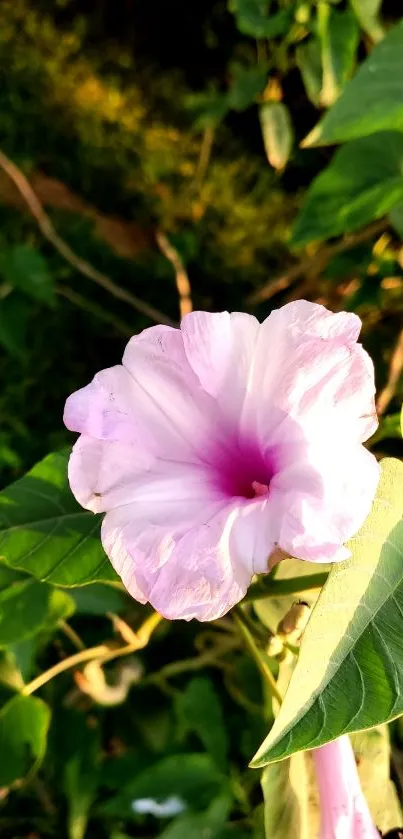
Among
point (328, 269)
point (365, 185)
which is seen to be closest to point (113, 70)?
point (328, 269)

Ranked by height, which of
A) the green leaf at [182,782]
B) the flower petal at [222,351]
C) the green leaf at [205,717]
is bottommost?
the green leaf at [205,717]

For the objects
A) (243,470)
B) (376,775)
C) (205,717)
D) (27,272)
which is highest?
(243,470)

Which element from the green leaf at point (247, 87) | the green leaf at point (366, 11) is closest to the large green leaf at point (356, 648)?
the green leaf at point (366, 11)

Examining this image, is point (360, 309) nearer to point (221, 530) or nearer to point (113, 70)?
point (113, 70)

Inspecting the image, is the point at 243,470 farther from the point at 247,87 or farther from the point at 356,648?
the point at 247,87

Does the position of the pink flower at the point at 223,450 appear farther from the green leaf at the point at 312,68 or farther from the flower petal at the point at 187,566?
the green leaf at the point at 312,68

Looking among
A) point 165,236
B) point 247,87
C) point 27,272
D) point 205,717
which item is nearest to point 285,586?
point 205,717
